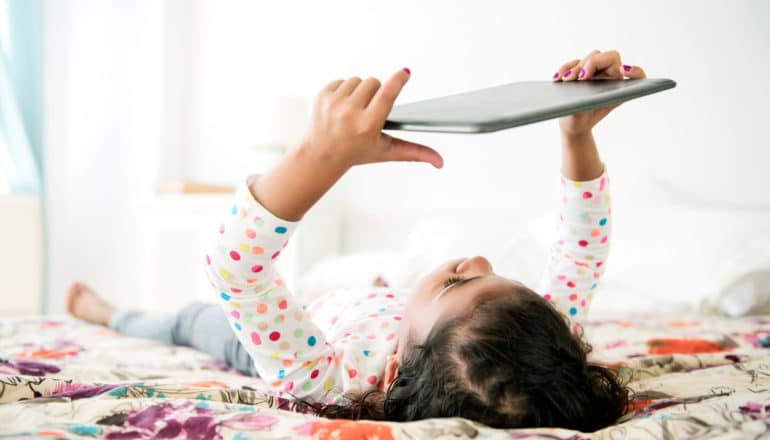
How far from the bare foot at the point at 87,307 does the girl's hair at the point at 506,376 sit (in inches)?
42.5

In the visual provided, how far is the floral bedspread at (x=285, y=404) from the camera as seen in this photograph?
660mm

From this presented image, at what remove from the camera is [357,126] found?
27.4 inches

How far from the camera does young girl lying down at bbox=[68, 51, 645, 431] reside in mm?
729

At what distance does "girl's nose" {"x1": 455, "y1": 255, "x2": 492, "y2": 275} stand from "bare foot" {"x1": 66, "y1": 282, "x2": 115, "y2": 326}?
1.09 m

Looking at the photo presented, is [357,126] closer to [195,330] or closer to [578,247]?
[578,247]

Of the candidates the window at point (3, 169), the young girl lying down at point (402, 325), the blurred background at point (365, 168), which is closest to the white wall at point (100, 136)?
the blurred background at point (365, 168)

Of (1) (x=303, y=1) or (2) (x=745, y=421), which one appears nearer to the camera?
(2) (x=745, y=421)

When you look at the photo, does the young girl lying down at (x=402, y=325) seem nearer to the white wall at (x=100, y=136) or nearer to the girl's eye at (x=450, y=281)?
the girl's eye at (x=450, y=281)

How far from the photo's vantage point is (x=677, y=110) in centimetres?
211

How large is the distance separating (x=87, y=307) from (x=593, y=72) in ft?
4.42

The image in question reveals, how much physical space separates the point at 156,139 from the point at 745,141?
2.57 metres

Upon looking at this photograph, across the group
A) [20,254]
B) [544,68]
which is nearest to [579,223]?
[544,68]

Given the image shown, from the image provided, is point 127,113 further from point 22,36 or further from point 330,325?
point 330,325

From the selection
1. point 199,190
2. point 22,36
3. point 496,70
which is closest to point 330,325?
point 496,70
